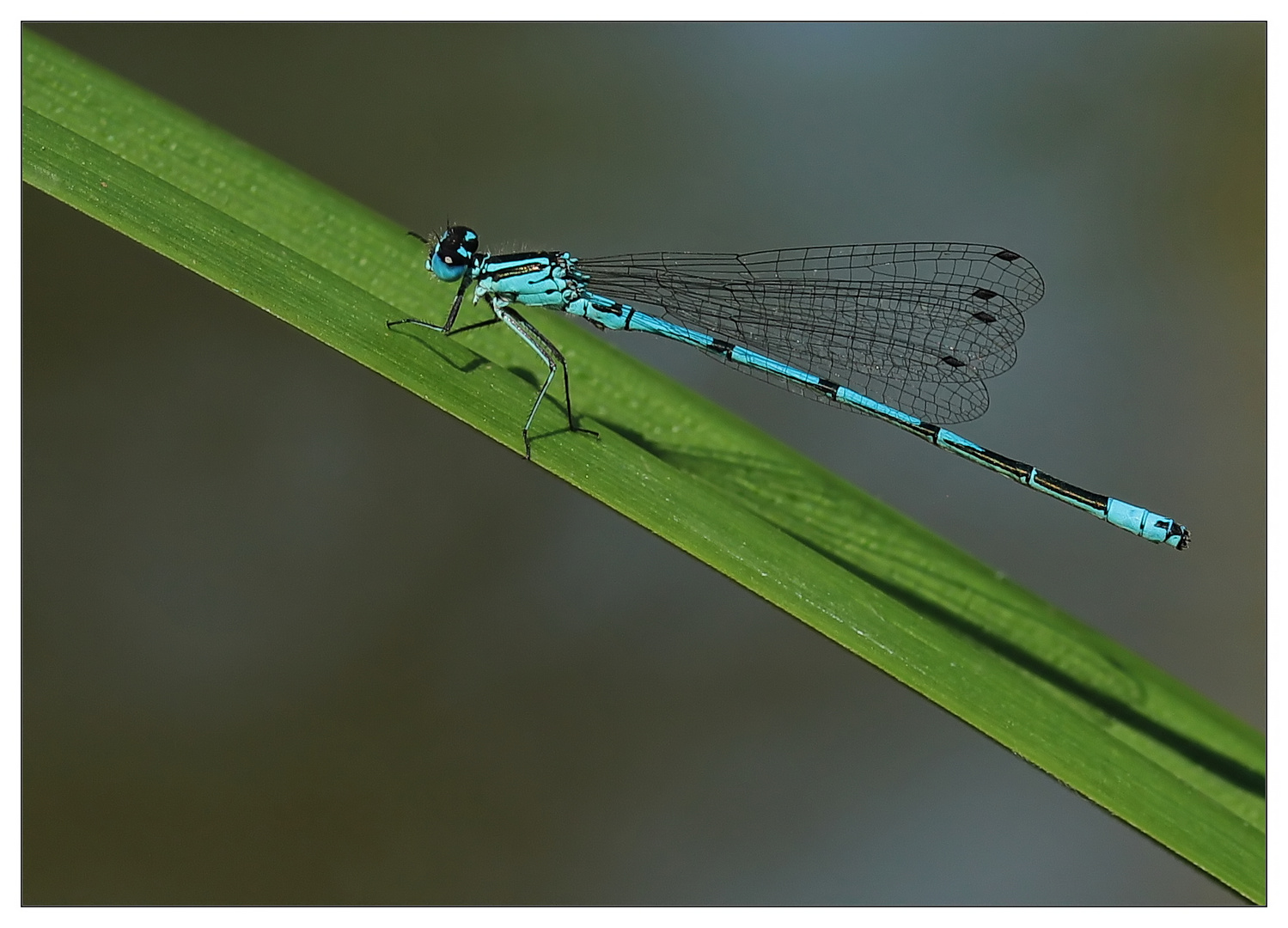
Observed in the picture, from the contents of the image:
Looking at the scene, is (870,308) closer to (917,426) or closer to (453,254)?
(917,426)

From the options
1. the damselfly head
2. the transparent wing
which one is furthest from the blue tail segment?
the damselfly head

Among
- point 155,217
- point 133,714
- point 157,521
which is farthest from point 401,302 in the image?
point 133,714

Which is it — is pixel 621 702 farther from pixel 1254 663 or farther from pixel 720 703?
pixel 1254 663

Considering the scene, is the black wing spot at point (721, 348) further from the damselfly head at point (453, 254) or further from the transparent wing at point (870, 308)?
the damselfly head at point (453, 254)

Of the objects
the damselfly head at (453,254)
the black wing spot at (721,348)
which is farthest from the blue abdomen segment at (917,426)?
the damselfly head at (453,254)

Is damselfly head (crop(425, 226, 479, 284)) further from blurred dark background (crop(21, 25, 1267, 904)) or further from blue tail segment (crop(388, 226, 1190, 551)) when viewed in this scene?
blurred dark background (crop(21, 25, 1267, 904))

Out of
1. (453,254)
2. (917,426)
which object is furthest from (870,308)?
(453,254)
